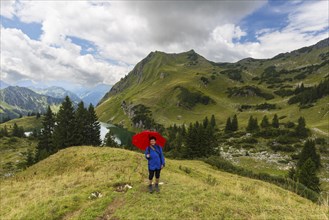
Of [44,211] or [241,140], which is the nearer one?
[44,211]

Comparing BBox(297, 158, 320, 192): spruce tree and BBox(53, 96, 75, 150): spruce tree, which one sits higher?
BBox(53, 96, 75, 150): spruce tree

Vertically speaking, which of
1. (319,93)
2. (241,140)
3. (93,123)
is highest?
(319,93)

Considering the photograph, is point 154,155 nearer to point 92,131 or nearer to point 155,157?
point 155,157

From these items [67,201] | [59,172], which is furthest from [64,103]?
[67,201]

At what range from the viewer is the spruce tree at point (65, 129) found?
65.1 metres

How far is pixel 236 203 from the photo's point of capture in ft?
43.7

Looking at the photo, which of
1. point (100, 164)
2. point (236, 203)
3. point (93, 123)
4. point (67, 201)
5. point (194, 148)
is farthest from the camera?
point (93, 123)

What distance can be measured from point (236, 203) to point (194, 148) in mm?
54666

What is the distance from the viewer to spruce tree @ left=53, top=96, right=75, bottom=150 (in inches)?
2562

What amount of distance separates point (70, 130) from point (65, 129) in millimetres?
1294

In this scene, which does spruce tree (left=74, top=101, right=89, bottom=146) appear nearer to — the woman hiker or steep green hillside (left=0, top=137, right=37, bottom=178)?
steep green hillside (left=0, top=137, right=37, bottom=178)

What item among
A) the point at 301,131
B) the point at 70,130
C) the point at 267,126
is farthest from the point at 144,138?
the point at 267,126

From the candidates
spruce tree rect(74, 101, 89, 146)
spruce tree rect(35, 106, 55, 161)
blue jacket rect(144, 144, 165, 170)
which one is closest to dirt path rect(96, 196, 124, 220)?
blue jacket rect(144, 144, 165, 170)

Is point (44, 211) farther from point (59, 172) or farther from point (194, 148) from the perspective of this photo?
point (194, 148)
